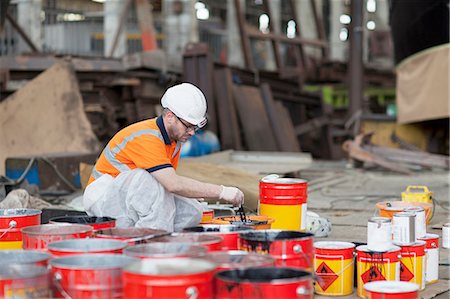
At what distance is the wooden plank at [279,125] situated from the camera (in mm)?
15445

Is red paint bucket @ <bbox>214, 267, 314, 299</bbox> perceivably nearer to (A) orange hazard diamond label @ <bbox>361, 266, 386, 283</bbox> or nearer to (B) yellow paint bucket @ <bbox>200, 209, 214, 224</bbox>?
(A) orange hazard diamond label @ <bbox>361, 266, 386, 283</bbox>

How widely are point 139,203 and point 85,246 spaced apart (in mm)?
1173

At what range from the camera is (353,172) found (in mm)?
13367

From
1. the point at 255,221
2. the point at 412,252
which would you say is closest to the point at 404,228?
the point at 412,252

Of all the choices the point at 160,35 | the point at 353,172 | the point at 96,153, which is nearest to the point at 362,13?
the point at 353,172

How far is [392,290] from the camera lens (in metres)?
3.63

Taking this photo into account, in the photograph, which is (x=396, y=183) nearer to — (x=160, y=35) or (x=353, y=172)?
(x=353, y=172)

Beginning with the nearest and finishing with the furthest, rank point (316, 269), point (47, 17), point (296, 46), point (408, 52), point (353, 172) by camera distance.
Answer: point (316, 269) → point (353, 172) → point (408, 52) → point (47, 17) → point (296, 46)

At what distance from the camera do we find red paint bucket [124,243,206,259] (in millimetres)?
3195

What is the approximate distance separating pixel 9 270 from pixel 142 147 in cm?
163

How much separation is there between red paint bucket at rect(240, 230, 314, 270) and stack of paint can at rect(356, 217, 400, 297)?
771 mm

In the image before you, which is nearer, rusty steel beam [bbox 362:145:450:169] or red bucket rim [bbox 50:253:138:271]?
red bucket rim [bbox 50:253:138:271]

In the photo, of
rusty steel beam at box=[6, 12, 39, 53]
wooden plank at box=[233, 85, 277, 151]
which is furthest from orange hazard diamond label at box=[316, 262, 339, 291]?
rusty steel beam at box=[6, 12, 39, 53]

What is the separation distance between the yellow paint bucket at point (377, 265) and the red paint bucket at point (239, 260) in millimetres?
1132
